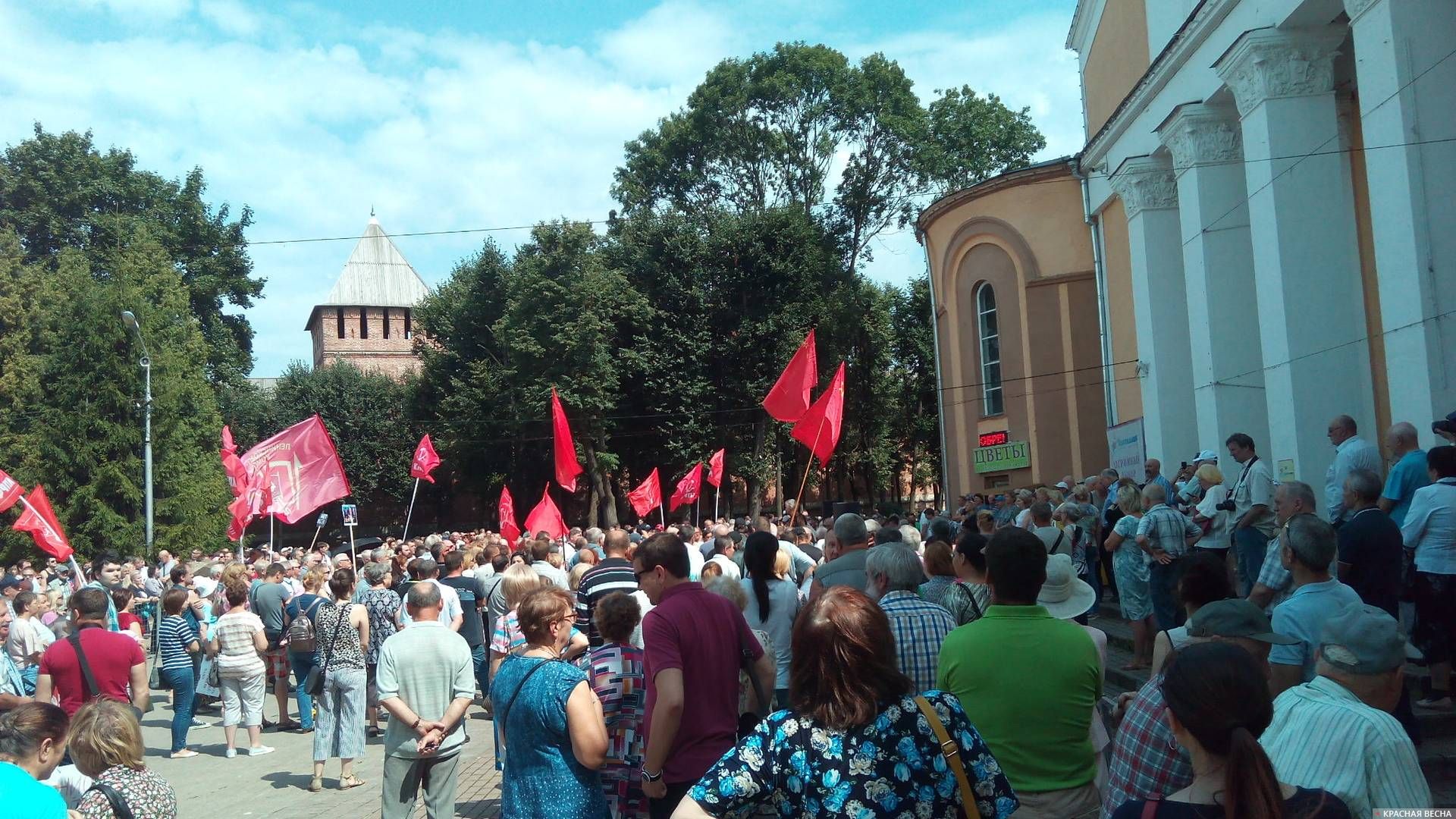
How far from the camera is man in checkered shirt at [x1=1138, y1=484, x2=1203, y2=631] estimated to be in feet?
29.2

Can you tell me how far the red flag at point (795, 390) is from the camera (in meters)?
15.7

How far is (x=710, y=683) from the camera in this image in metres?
4.58

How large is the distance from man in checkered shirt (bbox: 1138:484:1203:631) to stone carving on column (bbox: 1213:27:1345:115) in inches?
324

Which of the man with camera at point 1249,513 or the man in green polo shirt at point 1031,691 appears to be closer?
the man in green polo shirt at point 1031,691

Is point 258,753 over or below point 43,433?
below

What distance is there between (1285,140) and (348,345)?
Answer: 207 ft

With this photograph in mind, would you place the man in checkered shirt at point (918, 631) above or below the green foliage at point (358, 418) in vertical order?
below

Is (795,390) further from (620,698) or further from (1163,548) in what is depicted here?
(620,698)

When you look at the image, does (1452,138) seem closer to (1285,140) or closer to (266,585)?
(1285,140)

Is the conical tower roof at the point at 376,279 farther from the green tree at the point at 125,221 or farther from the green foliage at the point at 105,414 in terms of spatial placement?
the green foliage at the point at 105,414

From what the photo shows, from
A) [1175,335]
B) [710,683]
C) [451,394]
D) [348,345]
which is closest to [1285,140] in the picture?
[1175,335]

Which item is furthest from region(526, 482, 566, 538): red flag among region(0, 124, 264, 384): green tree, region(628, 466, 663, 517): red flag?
region(0, 124, 264, 384): green tree

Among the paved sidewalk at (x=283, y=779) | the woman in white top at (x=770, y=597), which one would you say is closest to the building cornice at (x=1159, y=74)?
the woman in white top at (x=770, y=597)

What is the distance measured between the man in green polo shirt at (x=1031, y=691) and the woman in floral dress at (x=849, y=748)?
92 cm
